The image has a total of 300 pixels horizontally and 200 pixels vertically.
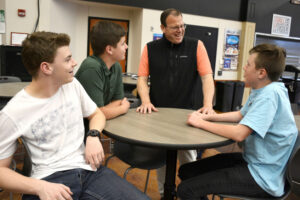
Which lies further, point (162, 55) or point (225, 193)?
point (162, 55)

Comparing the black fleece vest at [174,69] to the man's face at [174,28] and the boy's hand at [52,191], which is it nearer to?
the man's face at [174,28]

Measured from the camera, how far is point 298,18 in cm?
757

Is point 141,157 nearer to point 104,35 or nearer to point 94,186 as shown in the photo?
point 94,186

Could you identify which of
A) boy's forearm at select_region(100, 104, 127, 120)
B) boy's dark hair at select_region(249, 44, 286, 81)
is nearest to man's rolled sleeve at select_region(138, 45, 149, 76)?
boy's forearm at select_region(100, 104, 127, 120)

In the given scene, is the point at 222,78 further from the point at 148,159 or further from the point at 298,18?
the point at 148,159

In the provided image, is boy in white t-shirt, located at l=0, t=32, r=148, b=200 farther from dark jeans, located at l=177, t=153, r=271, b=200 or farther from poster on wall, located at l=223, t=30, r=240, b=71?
poster on wall, located at l=223, t=30, r=240, b=71

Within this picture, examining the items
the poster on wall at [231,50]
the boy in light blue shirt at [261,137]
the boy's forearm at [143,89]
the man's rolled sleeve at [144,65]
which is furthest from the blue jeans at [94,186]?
the poster on wall at [231,50]

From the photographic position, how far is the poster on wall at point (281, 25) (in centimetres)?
721

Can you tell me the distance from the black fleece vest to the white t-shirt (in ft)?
3.43

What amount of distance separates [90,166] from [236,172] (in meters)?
0.73

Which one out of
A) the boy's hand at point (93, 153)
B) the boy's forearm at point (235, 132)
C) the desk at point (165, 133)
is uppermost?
the boy's forearm at point (235, 132)

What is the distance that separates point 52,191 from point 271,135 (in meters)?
1.05

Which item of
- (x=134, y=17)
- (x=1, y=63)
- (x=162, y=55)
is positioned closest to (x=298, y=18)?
(x=134, y=17)

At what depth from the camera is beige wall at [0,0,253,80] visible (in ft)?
16.2
